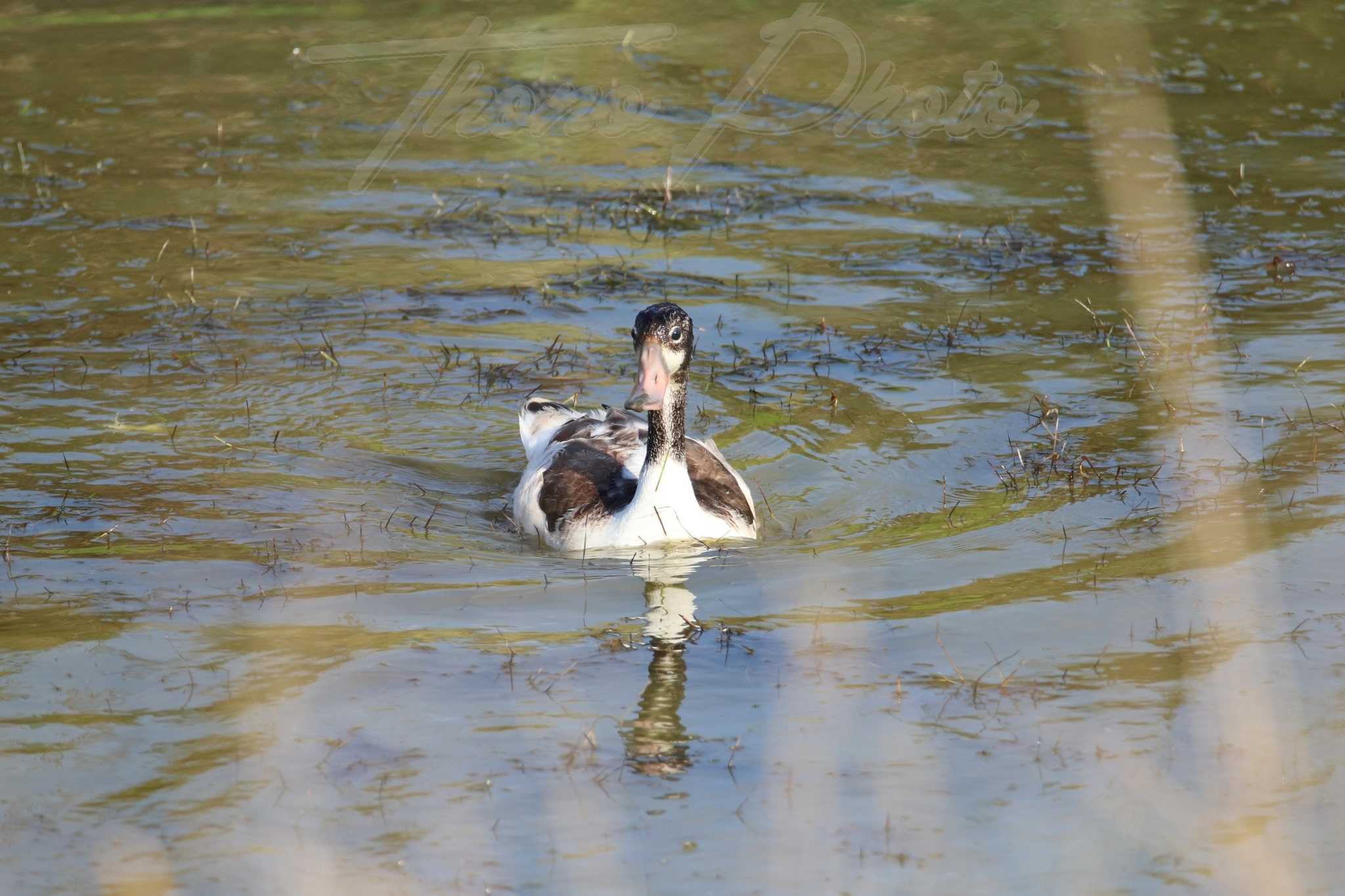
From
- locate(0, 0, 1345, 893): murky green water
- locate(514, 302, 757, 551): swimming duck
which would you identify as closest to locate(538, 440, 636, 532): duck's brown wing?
locate(514, 302, 757, 551): swimming duck

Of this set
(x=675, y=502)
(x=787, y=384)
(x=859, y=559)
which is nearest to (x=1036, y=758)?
(x=859, y=559)

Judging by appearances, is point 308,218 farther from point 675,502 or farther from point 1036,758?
point 1036,758

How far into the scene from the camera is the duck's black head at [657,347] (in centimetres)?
792

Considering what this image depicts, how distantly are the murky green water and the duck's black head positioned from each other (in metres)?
0.76

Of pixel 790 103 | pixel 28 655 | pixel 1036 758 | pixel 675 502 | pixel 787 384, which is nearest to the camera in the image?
pixel 1036 758

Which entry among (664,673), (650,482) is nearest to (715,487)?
(650,482)

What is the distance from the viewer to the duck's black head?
26.0 feet

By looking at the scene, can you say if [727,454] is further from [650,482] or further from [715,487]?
[650,482]

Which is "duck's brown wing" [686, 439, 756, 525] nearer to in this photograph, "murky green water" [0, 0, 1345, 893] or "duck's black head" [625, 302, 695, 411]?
"murky green water" [0, 0, 1345, 893]

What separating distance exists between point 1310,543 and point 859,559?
6.49ft

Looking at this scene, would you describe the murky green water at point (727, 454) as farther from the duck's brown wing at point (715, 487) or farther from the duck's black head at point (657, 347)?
the duck's black head at point (657, 347)

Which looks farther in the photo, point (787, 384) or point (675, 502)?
point (787, 384)

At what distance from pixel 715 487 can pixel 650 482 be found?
0.47 metres

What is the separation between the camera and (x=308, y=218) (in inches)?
537
